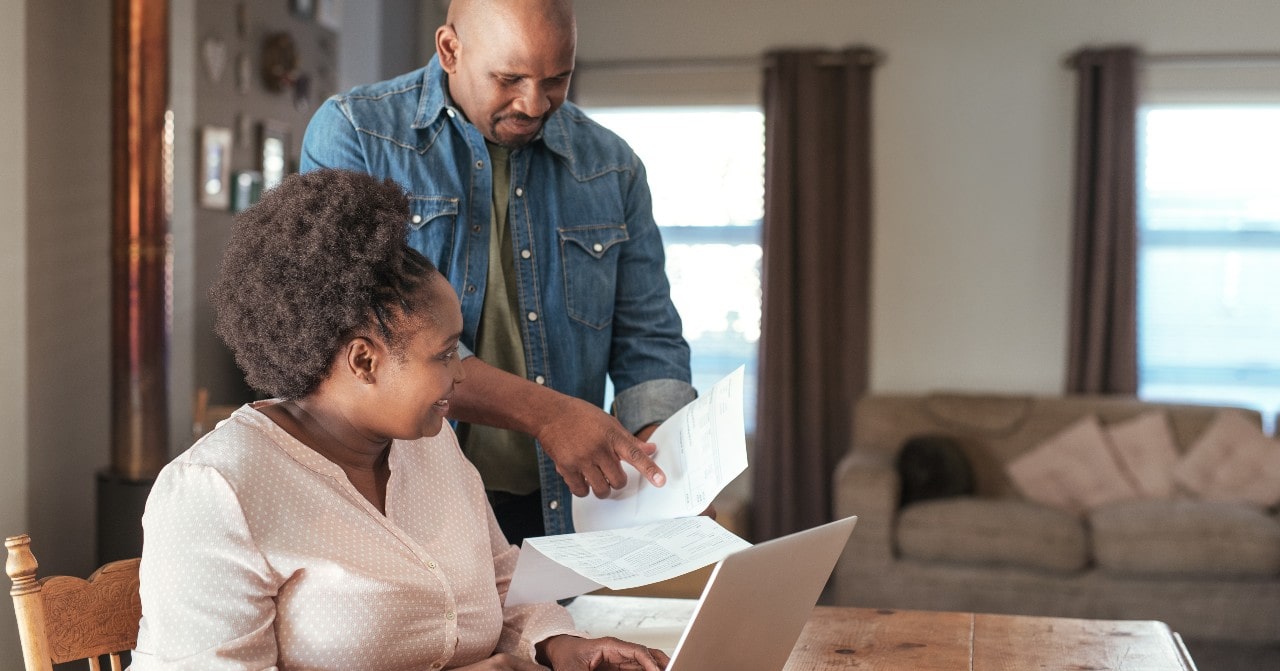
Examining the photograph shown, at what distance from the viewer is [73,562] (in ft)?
11.2

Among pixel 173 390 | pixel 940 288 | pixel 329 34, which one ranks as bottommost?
pixel 173 390

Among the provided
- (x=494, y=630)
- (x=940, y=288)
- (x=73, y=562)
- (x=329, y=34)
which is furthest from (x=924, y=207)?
(x=494, y=630)

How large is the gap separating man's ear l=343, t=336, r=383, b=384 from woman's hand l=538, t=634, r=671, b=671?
0.35 meters

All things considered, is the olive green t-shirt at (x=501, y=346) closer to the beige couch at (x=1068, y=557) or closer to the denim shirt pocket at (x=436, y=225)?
the denim shirt pocket at (x=436, y=225)

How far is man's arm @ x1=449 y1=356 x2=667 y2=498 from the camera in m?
1.38

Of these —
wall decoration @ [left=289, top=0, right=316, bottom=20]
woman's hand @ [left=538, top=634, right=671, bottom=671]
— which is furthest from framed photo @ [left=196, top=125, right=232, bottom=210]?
woman's hand @ [left=538, top=634, right=671, bottom=671]

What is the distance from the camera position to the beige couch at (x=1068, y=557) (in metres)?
3.92

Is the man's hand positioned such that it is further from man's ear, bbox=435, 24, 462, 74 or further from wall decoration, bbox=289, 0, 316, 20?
wall decoration, bbox=289, 0, 316, 20

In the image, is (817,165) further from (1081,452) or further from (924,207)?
(1081,452)

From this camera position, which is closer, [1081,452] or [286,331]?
[286,331]

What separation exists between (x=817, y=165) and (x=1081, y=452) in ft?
5.34

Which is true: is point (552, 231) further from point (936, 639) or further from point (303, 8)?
point (303, 8)

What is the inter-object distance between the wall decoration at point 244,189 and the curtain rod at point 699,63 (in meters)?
1.90

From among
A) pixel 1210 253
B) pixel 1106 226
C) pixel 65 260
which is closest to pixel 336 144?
pixel 65 260
